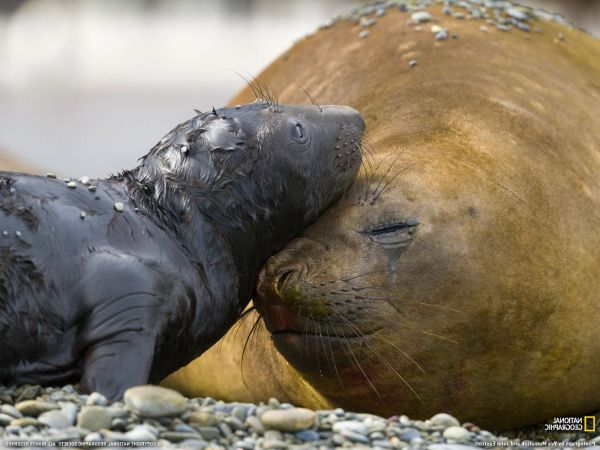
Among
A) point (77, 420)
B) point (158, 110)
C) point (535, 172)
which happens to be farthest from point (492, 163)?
point (158, 110)

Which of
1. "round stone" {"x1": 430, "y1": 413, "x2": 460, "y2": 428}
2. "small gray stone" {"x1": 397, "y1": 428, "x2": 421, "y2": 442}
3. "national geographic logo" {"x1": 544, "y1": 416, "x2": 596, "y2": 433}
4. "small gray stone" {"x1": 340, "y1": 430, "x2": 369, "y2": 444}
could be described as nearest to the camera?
"small gray stone" {"x1": 340, "y1": 430, "x2": 369, "y2": 444}

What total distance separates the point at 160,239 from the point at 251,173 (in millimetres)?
557

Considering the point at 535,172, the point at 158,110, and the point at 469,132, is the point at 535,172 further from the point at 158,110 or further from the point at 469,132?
the point at 158,110

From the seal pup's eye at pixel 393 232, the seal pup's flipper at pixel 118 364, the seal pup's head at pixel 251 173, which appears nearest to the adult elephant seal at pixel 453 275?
the seal pup's eye at pixel 393 232

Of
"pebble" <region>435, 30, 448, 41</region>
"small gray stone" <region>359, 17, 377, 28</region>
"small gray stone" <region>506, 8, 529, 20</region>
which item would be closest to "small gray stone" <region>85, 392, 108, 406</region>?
"pebble" <region>435, 30, 448, 41</region>

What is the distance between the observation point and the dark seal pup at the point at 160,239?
15.2ft

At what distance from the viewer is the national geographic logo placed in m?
5.89

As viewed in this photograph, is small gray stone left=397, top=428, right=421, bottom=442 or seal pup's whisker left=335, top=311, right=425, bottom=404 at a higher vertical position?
small gray stone left=397, top=428, right=421, bottom=442

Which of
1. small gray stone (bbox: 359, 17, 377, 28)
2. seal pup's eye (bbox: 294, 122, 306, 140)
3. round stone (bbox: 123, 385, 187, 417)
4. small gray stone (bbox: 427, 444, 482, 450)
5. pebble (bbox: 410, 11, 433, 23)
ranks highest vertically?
seal pup's eye (bbox: 294, 122, 306, 140)

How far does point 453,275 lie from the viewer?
5398 millimetres

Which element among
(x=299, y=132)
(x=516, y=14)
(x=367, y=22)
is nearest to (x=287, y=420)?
(x=299, y=132)

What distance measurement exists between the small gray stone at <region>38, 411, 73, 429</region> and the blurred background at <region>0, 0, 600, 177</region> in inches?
422

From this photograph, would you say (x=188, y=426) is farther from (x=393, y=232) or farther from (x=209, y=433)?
(x=393, y=232)

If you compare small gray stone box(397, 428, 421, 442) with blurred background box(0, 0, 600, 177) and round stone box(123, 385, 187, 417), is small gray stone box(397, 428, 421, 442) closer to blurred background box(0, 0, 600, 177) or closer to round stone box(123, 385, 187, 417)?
round stone box(123, 385, 187, 417)
